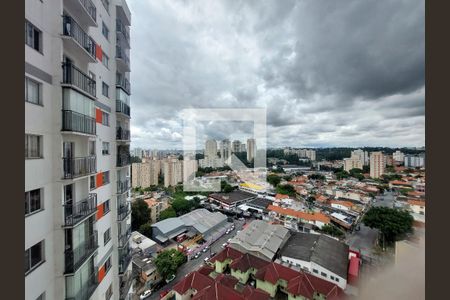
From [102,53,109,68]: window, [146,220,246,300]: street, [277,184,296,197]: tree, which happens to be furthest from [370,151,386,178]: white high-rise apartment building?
[102,53,109,68]: window

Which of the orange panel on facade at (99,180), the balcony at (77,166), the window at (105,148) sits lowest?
the orange panel on facade at (99,180)

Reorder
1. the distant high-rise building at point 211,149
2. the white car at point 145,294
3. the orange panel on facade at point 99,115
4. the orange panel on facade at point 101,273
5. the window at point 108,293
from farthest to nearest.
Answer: the distant high-rise building at point 211,149, the white car at point 145,294, the window at point 108,293, the orange panel on facade at point 99,115, the orange panel on facade at point 101,273

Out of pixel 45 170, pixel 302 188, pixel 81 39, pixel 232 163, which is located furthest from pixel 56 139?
pixel 302 188

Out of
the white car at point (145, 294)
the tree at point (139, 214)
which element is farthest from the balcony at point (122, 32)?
the tree at point (139, 214)

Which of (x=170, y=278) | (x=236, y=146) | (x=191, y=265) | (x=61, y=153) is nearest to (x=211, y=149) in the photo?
(x=236, y=146)

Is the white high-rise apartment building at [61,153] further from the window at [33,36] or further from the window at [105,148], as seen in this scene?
the window at [105,148]

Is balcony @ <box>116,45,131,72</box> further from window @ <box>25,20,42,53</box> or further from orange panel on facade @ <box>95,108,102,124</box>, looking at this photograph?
window @ <box>25,20,42,53</box>

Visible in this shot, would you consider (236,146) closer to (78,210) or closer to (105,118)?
(105,118)

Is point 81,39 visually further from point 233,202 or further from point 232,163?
point 233,202
